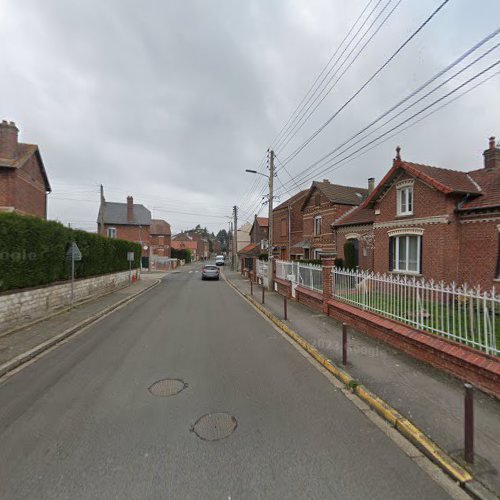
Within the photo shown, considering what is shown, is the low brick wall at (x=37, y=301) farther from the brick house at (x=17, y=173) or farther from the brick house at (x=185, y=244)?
the brick house at (x=185, y=244)

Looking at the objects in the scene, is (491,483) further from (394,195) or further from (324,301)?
(394,195)

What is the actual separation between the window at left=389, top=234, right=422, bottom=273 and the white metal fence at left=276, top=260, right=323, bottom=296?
4.32 meters

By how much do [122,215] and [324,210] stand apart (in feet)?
108

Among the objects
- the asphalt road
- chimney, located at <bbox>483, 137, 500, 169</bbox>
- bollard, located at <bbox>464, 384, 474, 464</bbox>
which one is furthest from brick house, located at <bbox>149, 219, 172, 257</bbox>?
bollard, located at <bbox>464, 384, 474, 464</bbox>

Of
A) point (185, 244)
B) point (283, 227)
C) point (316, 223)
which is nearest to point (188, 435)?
point (316, 223)

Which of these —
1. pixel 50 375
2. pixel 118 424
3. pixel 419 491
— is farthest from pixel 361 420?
pixel 50 375

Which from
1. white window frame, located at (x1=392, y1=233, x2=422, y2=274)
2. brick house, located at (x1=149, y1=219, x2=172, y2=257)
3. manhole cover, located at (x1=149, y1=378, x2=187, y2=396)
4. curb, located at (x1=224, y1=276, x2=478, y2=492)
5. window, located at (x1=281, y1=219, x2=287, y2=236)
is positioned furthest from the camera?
brick house, located at (x1=149, y1=219, x2=172, y2=257)

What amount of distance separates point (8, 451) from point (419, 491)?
4.29 metres

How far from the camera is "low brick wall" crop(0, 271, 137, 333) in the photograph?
7.83 meters

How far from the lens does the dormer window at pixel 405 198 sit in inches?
494

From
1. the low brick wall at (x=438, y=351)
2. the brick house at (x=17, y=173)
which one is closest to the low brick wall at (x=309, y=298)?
the low brick wall at (x=438, y=351)

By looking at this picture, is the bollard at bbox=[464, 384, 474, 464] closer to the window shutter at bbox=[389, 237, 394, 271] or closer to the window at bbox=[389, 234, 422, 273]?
the window at bbox=[389, 234, 422, 273]

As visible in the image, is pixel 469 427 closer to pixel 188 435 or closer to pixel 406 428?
pixel 406 428

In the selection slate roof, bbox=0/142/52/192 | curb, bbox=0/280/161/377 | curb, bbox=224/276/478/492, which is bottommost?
curb, bbox=0/280/161/377
